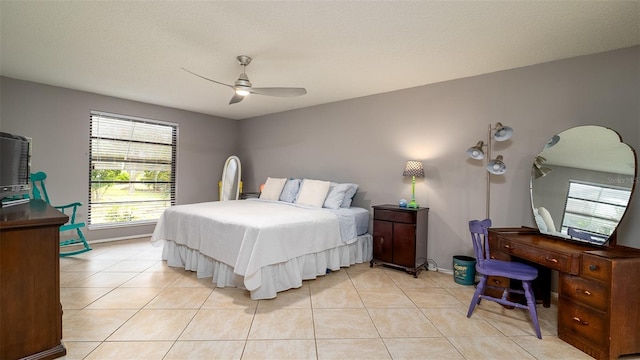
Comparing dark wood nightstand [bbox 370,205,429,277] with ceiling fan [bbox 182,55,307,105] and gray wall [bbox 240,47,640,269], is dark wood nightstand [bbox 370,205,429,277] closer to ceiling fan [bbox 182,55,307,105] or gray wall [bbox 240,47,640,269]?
gray wall [bbox 240,47,640,269]

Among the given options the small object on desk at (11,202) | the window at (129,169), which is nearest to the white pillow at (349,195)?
the small object on desk at (11,202)

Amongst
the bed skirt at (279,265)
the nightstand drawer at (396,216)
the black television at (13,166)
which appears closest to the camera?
the black television at (13,166)

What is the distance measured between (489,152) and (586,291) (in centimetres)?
171

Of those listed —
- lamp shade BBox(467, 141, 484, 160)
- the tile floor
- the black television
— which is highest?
lamp shade BBox(467, 141, 484, 160)

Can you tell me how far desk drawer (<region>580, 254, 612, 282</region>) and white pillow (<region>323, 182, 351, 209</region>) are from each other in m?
2.57

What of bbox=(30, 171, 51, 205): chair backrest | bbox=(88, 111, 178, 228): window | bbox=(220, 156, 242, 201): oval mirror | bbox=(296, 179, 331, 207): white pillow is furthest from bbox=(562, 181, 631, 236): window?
bbox=(30, 171, 51, 205): chair backrest

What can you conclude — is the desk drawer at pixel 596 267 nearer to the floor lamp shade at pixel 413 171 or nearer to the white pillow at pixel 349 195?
the floor lamp shade at pixel 413 171

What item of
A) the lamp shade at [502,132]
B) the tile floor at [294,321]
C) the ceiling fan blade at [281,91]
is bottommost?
the tile floor at [294,321]

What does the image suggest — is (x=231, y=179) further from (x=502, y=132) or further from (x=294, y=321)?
(x=502, y=132)

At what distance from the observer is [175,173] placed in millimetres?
5527

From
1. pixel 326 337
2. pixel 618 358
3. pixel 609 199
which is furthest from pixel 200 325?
pixel 609 199

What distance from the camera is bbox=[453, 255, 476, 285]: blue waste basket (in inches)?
126

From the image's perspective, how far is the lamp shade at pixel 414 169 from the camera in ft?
11.9

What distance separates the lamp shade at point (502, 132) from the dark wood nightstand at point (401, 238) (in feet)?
3.83
